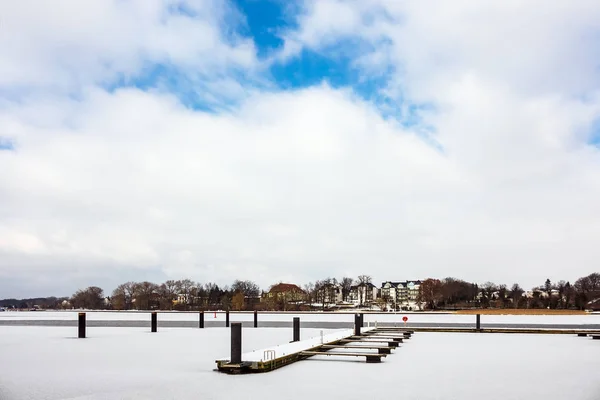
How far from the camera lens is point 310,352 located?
19.8m

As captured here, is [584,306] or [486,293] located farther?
[486,293]

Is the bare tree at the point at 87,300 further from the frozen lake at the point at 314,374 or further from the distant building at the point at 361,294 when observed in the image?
the frozen lake at the point at 314,374

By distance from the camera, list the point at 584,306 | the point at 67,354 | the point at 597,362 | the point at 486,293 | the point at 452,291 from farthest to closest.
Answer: the point at 486,293 < the point at 452,291 < the point at 584,306 < the point at 67,354 < the point at 597,362

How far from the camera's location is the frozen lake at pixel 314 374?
13.1m

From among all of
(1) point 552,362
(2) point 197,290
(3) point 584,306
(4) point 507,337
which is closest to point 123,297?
(2) point 197,290

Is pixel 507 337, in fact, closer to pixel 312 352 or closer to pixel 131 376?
pixel 312 352

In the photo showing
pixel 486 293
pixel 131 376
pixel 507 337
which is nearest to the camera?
pixel 131 376

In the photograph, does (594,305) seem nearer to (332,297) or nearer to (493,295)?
(493,295)

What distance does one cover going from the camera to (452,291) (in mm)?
134875

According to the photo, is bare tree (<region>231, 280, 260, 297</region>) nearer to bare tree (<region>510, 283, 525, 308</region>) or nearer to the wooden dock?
bare tree (<region>510, 283, 525, 308</region>)

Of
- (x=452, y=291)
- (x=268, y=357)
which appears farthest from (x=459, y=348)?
(x=452, y=291)

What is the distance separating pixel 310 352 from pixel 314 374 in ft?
12.8

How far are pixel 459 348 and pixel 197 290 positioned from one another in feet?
429

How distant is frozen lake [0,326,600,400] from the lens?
43.0 ft
